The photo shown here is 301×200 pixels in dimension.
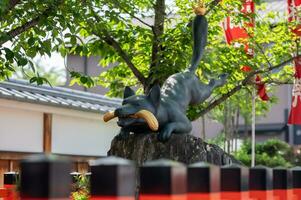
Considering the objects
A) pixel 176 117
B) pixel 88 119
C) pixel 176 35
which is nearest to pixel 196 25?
pixel 176 117

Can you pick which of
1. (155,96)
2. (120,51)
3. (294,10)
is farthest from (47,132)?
(155,96)

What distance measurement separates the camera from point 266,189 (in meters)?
2.52

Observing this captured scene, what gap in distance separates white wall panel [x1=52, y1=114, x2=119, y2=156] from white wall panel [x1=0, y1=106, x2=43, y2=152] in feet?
1.86

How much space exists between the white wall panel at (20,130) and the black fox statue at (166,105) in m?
6.22

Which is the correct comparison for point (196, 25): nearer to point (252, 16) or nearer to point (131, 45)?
point (131, 45)

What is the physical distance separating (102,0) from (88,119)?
Result: 5.82 meters

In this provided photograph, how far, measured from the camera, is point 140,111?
18.4ft

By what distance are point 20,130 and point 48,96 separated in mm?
1607

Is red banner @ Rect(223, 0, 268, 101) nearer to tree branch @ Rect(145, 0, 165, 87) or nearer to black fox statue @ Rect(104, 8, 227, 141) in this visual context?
tree branch @ Rect(145, 0, 165, 87)

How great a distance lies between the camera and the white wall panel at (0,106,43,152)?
39.1 ft

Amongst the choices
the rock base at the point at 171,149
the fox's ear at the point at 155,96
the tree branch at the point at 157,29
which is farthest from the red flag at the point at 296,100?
the fox's ear at the point at 155,96

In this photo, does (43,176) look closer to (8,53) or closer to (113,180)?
(113,180)

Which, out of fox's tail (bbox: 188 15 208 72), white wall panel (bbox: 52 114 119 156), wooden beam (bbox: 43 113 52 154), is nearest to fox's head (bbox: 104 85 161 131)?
fox's tail (bbox: 188 15 208 72)

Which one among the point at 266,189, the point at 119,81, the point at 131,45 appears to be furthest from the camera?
the point at 119,81
